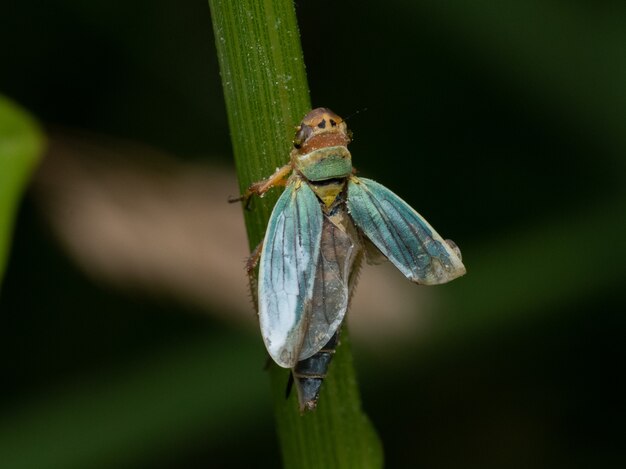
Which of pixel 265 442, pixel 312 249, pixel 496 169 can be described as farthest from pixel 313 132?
pixel 496 169

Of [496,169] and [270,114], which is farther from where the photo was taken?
[496,169]

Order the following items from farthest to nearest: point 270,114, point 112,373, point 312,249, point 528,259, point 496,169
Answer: point 496,169 < point 528,259 < point 112,373 < point 312,249 < point 270,114

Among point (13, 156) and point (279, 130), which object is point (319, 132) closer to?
point (279, 130)

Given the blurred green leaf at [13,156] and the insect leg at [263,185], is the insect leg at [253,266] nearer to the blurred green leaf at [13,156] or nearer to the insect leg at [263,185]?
the insect leg at [263,185]

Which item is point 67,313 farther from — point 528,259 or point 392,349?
point 528,259

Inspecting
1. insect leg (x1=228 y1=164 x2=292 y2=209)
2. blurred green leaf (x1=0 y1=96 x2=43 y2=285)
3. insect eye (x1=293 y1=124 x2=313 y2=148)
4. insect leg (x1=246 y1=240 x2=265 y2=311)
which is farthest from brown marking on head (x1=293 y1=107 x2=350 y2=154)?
blurred green leaf (x1=0 y1=96 x2=43 y2=285)

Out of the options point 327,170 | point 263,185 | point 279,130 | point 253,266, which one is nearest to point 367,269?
point 327,170

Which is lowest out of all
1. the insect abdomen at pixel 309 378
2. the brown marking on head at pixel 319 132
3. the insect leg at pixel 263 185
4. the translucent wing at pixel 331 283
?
the insect abdomen at pixel 309 378

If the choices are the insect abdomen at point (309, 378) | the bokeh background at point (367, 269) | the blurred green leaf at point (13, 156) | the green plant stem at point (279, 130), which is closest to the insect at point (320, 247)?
the insect abdomen at point (309, 378)
